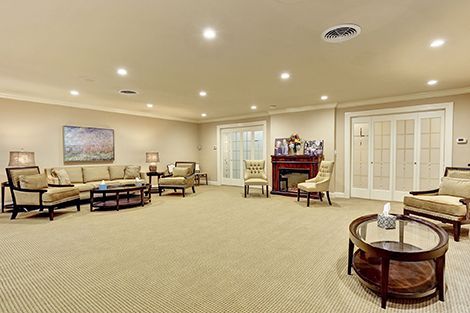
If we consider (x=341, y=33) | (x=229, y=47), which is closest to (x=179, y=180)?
(x=229, y=47)

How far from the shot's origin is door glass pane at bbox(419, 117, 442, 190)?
5520 millimetres

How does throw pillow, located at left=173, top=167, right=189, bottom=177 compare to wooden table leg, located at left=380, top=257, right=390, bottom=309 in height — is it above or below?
above

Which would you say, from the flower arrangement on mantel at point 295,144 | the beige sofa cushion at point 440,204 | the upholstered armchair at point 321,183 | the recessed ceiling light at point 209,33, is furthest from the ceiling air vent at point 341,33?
the flower arrangement on mantel at point 295,144

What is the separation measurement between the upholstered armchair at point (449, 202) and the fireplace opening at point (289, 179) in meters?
3.19

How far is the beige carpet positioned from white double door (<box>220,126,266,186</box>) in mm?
4012

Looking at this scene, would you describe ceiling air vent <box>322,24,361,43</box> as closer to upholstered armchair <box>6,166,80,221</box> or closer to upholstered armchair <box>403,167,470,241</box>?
upholstered armchair <box>403,167,470,241</box>

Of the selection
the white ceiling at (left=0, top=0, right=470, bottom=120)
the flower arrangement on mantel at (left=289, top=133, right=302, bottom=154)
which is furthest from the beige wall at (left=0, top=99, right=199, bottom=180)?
the flower arrangement on mantel at (left=289, top=133, right=302, bottom=154)

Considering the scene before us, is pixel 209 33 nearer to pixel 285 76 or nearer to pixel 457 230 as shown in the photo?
pixel 285 76

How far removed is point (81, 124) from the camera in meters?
6.61

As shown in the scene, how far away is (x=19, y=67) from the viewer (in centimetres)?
375

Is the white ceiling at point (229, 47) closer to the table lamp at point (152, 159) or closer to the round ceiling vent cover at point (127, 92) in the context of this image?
the round ceiling vent cover at point (127, 92)

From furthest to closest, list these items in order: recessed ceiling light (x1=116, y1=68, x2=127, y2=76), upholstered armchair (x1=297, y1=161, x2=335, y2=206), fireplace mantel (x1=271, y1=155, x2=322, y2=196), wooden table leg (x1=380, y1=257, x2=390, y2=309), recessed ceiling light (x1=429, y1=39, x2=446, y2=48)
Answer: fireplace mantel (x1=271, y1=155, x2=322, y2=196) → upholstered armchair (x1=297, y1=161, x2=335, y2=206) → recessed ceiling light (x1=116, y1=68, x2=127, y2=76) → recessed ceiling light (x1=429, y1=39, x2=446, y2=48) → wooden table leg (x1=380, y1=257, x2=390, y2=309)

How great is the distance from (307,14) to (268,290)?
2.50m

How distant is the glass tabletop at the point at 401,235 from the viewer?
2574mm
